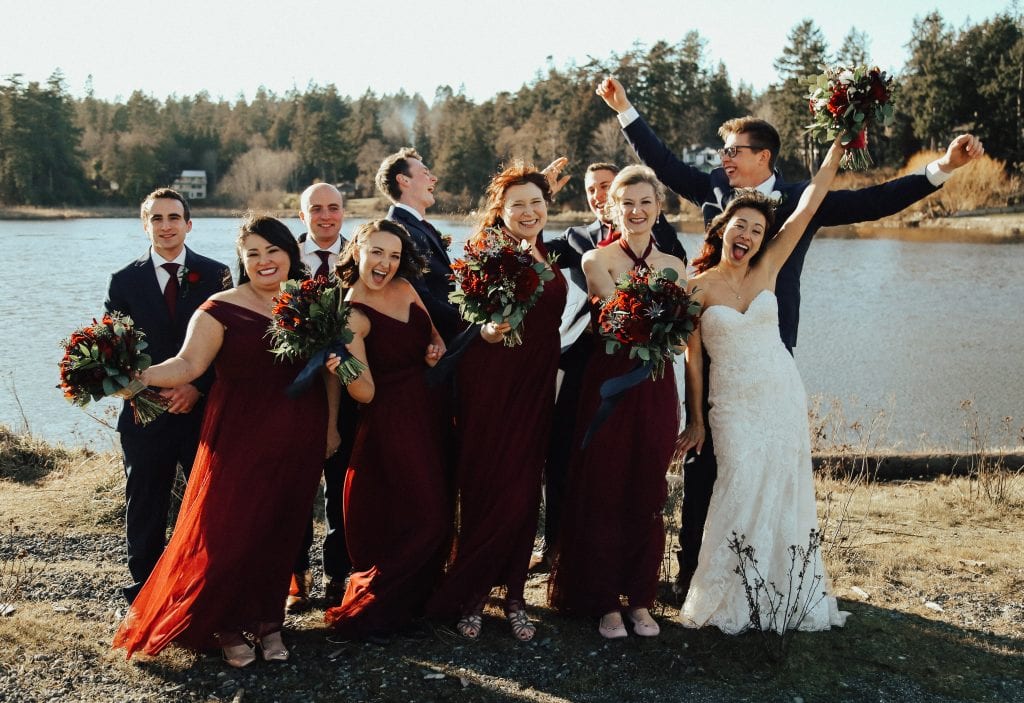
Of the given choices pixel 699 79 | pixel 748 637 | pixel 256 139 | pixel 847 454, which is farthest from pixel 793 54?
pixel 748 637

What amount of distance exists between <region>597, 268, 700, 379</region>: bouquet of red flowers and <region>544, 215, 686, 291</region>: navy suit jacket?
1.04m

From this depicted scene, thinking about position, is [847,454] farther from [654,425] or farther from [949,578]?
[654,425]

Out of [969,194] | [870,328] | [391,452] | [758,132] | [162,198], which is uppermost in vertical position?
[969,194]

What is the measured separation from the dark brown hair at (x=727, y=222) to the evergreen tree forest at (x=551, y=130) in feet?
160

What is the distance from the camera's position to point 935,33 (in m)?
67.4

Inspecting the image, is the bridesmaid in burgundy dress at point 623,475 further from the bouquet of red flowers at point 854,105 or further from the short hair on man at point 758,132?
the bouquet of red flowers at point 854,105

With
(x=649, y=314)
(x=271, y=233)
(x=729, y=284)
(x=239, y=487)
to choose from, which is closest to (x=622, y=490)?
(x=649, y=314)

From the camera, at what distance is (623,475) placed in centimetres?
546

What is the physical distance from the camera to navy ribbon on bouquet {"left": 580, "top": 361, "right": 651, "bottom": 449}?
518cm

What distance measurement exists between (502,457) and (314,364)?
123cm

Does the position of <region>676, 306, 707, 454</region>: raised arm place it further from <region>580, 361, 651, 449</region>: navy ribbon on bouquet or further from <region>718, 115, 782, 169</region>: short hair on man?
<region>718, 115, 782, 169</region>: short hair on man

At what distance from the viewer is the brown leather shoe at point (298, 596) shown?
19.2 feet

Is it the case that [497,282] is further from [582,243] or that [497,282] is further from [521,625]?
[521,625]

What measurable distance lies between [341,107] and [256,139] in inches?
784
